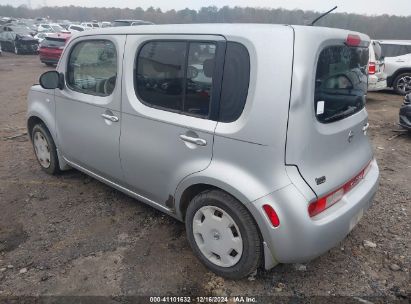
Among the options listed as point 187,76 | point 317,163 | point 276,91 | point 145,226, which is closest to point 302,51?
point 276,91

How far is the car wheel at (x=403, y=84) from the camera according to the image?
10.6 metres

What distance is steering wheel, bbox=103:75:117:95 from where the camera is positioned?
3.19m

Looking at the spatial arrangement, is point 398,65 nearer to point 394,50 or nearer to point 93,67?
point 394,50

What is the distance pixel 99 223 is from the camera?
3.49 meters

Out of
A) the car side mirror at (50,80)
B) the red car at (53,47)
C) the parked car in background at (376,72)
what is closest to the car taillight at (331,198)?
the car side mirror at (50,80)

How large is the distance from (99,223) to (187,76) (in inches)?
68.2

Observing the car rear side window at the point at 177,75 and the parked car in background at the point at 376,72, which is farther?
the parked car in background at the point at 376,72

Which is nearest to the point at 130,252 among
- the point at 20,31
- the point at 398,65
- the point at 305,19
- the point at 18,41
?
the point at 305,19

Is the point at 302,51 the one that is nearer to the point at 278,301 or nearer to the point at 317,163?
the point at 317,163

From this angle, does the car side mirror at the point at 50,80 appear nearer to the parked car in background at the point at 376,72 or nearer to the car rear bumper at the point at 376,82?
the parked car in background at the point at 376,72

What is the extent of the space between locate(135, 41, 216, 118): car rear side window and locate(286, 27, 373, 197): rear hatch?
637 millimetres

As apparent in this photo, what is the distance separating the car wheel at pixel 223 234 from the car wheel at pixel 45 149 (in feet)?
7.48

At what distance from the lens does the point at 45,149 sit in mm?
4434

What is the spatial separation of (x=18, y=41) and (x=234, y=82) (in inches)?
938
